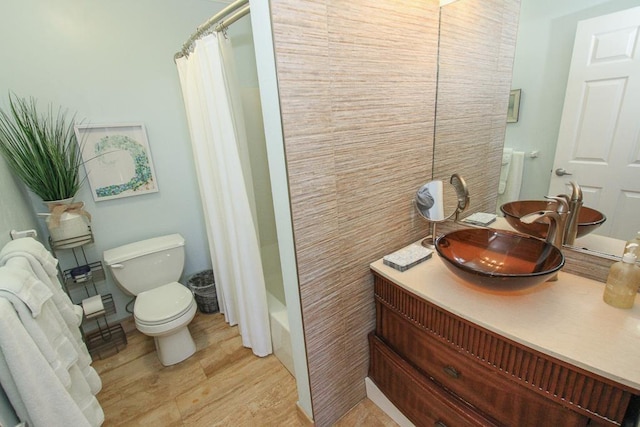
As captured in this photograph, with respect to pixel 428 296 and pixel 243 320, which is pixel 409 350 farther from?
pixel 243 320

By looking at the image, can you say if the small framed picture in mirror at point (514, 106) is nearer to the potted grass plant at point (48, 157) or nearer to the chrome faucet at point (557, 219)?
the chrome faucet at point (557, 219)

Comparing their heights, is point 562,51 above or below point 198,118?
above

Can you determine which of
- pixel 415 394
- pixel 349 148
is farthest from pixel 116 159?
pixel 415 394

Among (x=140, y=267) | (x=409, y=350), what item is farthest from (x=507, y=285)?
(x=140, y=267)

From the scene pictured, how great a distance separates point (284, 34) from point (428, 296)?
1.05 metres

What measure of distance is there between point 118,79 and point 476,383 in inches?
104

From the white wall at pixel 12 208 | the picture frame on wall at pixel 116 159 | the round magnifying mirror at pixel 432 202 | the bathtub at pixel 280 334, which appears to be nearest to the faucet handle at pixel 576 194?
the round magnifying mirror at pixel 432 202

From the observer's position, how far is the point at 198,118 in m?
1.79

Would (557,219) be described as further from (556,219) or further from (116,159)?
(116,159)

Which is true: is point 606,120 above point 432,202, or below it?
above

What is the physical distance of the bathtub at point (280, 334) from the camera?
1706 mm

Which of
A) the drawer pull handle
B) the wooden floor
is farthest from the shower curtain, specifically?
the drawer pull handle

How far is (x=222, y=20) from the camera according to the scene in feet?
4.95

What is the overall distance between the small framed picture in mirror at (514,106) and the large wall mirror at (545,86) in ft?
0.05
